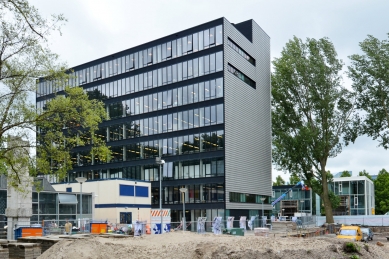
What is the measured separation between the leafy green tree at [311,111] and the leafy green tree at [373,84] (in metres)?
1.93

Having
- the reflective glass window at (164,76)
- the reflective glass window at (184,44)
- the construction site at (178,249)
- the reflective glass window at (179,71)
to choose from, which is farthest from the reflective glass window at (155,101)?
the construction site at (178,249)

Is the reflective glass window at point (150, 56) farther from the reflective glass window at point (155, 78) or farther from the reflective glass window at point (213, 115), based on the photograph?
the reflective glass window at point (213, 115)

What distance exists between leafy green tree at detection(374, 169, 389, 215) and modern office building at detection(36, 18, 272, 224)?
139ft

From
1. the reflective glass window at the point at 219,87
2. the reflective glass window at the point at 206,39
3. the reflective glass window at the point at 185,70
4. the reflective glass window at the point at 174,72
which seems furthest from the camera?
the reflective glass window at the point at 174,72

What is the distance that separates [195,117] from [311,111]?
17.5 m

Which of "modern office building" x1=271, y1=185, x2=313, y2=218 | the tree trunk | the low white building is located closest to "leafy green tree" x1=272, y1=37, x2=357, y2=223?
the tree trunk

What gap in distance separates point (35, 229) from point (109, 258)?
40.5ft

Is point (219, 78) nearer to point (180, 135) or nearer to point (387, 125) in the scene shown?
point (180, 135)

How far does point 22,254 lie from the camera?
2134 cm

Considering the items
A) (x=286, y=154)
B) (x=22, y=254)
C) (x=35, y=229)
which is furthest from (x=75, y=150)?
(x=22, y=254)

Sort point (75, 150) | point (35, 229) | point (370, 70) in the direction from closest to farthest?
point (35, 229), point (370, 70), point (75, 150)

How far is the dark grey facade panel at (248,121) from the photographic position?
242 ft

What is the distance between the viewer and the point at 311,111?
234 ft

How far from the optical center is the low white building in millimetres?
65062
